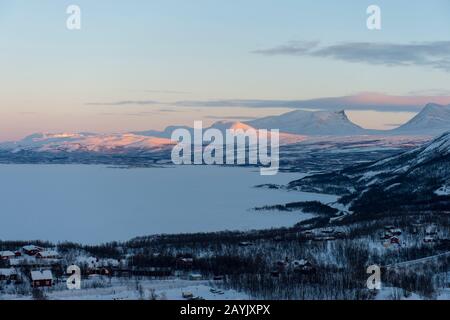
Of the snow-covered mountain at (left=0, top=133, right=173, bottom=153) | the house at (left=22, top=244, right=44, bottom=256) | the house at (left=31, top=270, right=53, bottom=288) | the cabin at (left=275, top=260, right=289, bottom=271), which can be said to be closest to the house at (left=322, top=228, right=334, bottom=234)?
the cabin at (left=275, top=260, right=289, bottom=271)

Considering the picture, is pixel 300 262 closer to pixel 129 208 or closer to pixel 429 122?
pixel 129 208

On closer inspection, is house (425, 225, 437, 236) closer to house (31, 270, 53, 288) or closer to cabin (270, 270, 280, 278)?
cabin (270, 270, 280, 278)

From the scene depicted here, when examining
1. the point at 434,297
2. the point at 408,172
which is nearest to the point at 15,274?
the point at 434,297

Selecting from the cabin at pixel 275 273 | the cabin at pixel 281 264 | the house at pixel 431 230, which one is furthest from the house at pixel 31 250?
the house at pixel 431 230

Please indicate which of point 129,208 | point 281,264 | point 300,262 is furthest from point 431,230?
point 129,208

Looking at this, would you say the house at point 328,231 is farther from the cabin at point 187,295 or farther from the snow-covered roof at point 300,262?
the cabin at point 187,295

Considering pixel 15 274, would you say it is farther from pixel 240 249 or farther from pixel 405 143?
pixel 405 143
